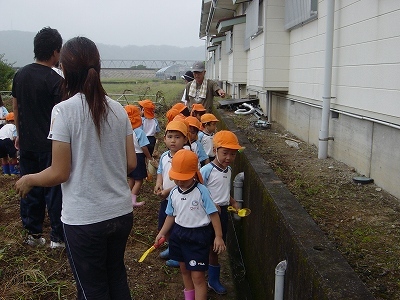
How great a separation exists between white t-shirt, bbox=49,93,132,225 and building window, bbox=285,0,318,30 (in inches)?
189

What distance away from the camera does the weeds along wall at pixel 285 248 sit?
2.18 metres

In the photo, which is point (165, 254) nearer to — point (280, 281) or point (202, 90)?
point (280, 281)

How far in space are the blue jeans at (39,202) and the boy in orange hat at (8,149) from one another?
13.6ft

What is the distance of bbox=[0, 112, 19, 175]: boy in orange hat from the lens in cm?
848

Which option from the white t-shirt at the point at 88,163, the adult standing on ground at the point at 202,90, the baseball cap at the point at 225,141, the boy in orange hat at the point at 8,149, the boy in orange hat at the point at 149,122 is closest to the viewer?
the white t-shirt at the point at 88,163

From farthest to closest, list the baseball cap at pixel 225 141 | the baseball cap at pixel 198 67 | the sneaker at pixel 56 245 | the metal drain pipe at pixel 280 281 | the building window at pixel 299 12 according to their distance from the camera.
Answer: the baseball cap at pixel 198 67, the building window at pixel 299 12, the sneaker at pixel 56 245, the baseball cap at pixel 225 141, the metal drain pipe at pixel 280 281

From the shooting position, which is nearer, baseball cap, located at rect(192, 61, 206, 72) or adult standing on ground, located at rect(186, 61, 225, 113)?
baseball cap, located at rect(192, 61, 206, 72)

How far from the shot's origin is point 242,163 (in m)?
5.48

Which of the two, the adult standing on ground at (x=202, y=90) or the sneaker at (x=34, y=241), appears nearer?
the sneaker at (x=34, y=241)

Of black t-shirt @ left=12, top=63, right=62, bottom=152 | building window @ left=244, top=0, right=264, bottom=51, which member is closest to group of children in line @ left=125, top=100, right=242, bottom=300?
black t-shirt @ left=12, top=63, right=62, bottom=152

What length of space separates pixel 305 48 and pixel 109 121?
5.26m

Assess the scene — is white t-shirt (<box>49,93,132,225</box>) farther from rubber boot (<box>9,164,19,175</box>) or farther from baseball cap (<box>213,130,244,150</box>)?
rubber boot (<box>9,164,19,175</box>)

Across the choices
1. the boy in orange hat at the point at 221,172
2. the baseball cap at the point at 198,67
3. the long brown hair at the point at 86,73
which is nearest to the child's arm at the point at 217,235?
the boy in orange hat at the point at 221,172

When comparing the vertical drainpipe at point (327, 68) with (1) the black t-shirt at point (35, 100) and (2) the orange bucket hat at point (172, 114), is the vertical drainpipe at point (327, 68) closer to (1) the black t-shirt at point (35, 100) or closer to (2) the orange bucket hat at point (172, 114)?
(2) the orange bucket hat at point (172, 114)
